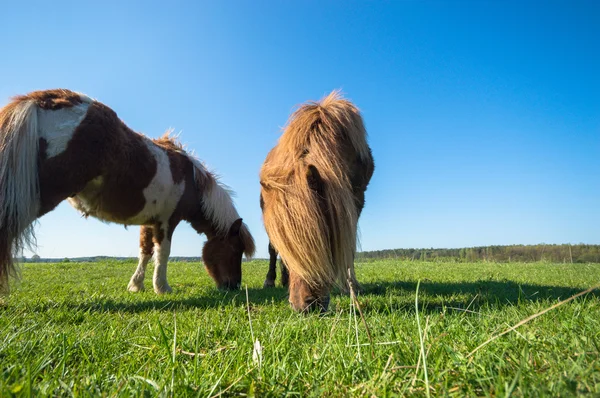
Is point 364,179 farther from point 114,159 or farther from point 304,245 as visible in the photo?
point 114,159

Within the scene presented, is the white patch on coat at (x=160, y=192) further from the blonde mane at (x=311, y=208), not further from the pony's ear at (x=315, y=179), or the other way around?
the pony's ear at (x=315, y=179)

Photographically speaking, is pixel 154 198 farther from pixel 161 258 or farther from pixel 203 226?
pixel 203 226

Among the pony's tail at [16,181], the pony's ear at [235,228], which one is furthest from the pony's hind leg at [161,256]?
the pony's tail at [16,181]

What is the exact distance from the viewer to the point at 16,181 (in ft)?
11.1

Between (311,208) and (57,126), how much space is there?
3241 millimetres

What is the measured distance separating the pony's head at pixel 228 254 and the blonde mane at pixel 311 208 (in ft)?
12.5

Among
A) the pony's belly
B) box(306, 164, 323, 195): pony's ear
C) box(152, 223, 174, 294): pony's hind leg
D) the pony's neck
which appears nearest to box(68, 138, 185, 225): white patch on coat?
the pony's belly

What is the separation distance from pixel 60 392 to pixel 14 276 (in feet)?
11.0

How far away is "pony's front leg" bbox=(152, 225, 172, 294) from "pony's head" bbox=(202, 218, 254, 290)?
2.95 feet

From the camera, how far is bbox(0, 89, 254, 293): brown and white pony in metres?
3.43

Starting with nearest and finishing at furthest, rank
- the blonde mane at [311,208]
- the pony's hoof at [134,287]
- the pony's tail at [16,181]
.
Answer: the blonde mane at [311,208] → the pony's tail at [16,181] → the pony's hoof at [134,287]

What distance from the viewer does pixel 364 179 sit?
3.75 metres

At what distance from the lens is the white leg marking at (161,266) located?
17.6ft

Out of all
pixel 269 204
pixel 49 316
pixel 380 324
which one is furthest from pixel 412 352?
pixel 49 316
